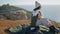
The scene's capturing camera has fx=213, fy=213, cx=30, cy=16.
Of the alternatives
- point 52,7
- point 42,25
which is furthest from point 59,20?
point 42,25

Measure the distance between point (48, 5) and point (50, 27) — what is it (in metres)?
1.28

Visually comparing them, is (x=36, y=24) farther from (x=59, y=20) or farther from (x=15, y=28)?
(x=59, y=20)

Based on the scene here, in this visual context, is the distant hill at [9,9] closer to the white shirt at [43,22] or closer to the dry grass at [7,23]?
the dry grass at [7,23]

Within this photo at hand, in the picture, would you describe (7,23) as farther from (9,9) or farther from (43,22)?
(43,22)

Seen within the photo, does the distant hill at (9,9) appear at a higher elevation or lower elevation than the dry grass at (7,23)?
higher

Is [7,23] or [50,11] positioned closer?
[7,23]

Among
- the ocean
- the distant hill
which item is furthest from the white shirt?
the distant hill

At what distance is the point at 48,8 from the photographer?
6.86 meters

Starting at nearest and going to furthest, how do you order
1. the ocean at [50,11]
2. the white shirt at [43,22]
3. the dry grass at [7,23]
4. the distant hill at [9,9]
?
1. the white shirt at [43,22]
2. the dry grass at [7,23]
3. the ocean at [50,11]
4. the distant hill at [9,9]

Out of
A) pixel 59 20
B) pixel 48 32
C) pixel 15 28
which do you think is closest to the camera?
pixel 48 32

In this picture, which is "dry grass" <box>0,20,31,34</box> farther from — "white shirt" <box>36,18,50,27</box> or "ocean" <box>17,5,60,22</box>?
"white shirt" <box>36,18,50,27</box>

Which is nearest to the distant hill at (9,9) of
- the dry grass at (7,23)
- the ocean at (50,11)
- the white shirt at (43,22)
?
the ocean at (50,11)

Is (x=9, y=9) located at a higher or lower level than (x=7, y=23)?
higher

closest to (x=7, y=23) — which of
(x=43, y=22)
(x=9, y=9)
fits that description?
(x=9, y=9)
